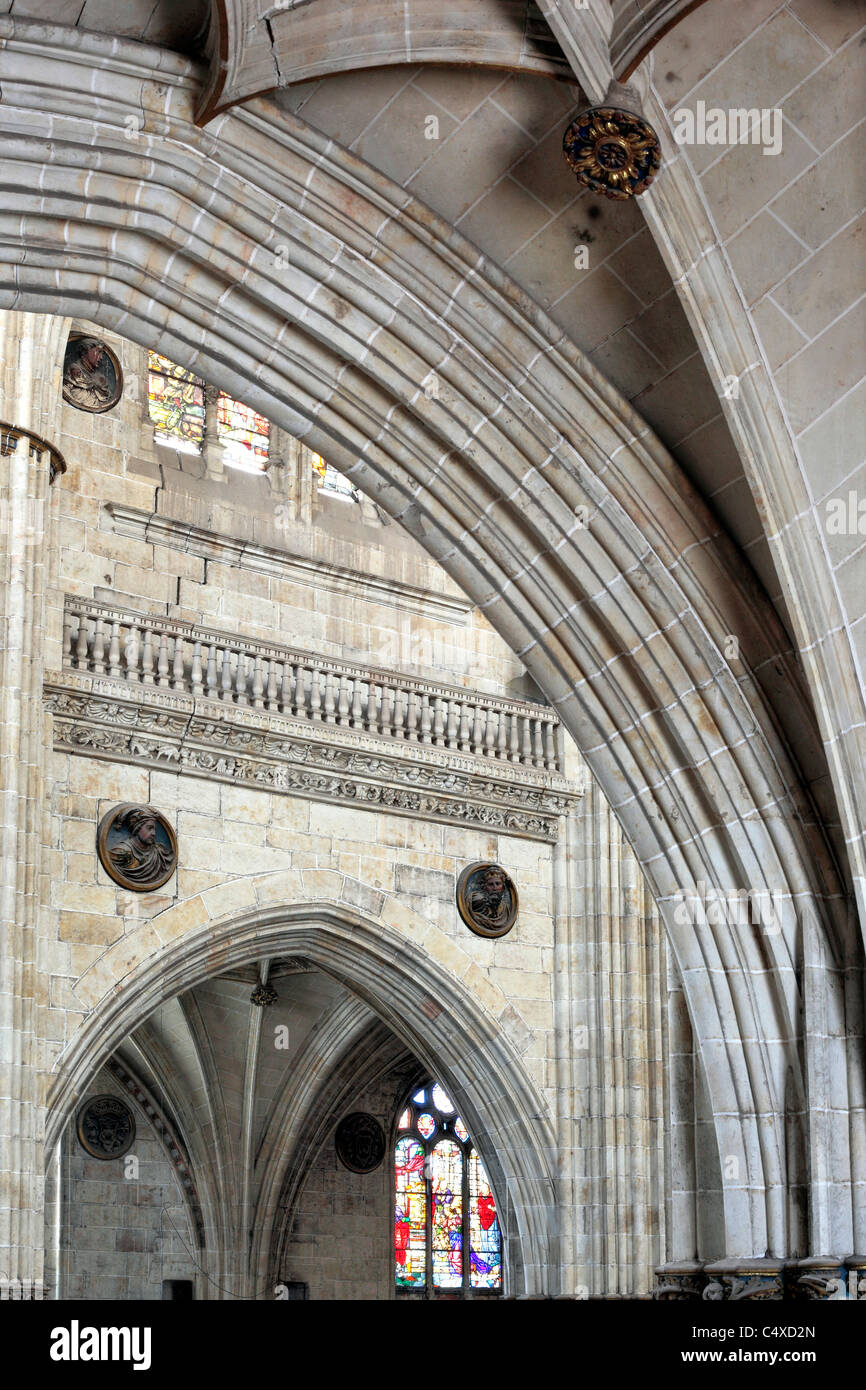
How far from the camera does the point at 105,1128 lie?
17.0 m

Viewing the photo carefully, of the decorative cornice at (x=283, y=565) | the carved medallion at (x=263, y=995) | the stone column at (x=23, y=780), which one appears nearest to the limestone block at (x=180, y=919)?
the stone column at (x=23, y=780)

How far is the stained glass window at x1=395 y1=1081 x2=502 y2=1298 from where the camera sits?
59.4 feet

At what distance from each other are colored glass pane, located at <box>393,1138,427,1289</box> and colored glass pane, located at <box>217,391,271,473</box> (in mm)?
7042

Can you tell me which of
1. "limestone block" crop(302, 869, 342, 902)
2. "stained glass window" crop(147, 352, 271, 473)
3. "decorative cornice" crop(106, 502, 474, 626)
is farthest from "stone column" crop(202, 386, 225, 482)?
"limestone block" crop(302, 869, 342, 902)

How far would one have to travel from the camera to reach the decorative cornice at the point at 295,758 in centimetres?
1288

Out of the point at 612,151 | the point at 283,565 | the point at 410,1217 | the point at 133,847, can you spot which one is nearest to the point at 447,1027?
the point at 133,847

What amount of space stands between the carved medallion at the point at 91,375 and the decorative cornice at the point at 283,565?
0.81 m

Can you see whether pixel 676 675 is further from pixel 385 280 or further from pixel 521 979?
pixel 521 979

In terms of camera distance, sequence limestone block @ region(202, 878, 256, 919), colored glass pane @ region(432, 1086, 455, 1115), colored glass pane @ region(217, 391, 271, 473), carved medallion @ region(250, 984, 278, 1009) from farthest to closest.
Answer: colored glass pane @ region(432, 1086, 455, 1115) < carved medallion @ region(250, 984, 278, 1009) < colored glass pane @ region(217, 391, 271, 473) < limestone block @ region(202, 878, 256, 919)

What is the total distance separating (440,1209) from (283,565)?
6.86m

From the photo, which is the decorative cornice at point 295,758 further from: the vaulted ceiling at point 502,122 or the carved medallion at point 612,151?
the carved medallion at point 612,151

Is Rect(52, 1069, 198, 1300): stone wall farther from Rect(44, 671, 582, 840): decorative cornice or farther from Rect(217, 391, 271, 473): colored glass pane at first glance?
Rect(217, 391, 271, 473): colored glass pane

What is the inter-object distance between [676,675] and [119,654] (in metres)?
7.42

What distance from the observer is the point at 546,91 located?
19.0 feet
